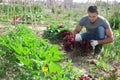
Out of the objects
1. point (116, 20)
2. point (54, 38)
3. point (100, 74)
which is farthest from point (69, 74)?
point (116, 20)

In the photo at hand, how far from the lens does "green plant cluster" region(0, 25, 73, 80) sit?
3020 millimetres

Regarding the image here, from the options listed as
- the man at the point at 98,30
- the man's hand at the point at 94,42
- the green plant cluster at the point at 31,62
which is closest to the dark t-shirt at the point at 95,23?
the man at the point at 98,30

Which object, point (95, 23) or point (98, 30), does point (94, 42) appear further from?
point (95, 23)

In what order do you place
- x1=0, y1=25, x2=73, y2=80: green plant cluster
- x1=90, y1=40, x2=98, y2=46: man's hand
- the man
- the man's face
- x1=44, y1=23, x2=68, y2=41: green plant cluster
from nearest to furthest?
x1=0, y1=25, x2=73, y2=80: green plant cluster → the man's face → x1=90, y1=40, x2=98, y2=46: man's hand → the man → x1=44, y1=23, x2=68, y2=41: green plant cluster

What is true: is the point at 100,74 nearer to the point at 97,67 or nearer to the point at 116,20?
the point at 97,67

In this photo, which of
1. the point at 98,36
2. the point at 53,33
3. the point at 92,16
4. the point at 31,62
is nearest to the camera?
the point at 31,62

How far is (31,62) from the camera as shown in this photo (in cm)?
323

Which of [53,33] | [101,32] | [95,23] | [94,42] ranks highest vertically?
[95,23]

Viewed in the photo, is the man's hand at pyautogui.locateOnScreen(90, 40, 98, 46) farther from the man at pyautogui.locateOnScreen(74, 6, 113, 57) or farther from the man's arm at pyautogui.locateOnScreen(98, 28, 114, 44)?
the man's arm at pyautogui.locateOnScreen(98, 28, 114, 44)

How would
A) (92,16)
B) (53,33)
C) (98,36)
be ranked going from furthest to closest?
(53,33), (98,36), (92,16)

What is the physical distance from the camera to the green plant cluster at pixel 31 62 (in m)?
3.02

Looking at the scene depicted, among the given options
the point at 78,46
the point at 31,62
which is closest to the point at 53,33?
the point at 78,46

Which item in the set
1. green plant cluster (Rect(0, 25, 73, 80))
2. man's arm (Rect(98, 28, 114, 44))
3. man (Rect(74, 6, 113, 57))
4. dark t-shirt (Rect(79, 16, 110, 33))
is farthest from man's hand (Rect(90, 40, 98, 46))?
green plant cluster (Rect(0, 25, 73, 80))

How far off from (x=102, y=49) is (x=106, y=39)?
1.49 ft
